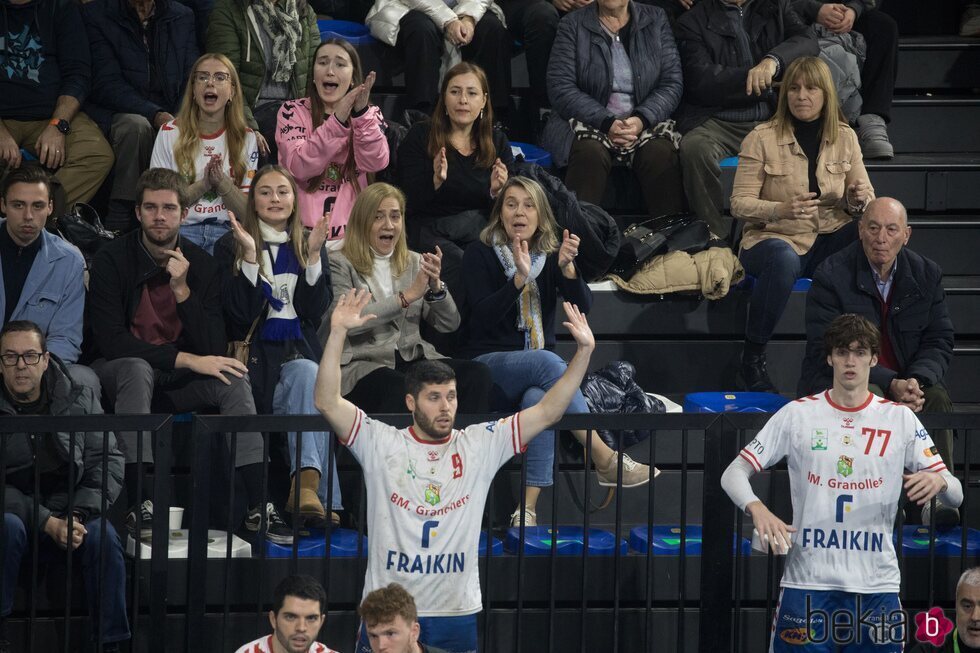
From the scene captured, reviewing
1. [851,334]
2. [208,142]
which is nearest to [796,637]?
[851,334]

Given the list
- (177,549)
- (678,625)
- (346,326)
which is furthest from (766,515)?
(177,549)

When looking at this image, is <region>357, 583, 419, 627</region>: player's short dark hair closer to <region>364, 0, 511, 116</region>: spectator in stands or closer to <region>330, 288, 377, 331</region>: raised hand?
<region>330, 288, 377, 331</region>: raised hand

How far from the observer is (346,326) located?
18.5 ft

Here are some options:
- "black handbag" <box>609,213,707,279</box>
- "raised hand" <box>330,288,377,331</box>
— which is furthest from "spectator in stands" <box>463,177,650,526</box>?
"raised hand" <box>330,288,377,331</box>

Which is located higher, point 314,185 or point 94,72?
point 94,72

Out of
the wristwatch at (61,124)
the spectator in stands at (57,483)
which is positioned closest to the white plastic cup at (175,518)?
the spectator in stands at (57,483)

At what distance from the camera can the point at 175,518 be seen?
669 cm

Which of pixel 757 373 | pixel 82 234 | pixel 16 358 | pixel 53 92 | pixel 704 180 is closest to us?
pixel 16 358

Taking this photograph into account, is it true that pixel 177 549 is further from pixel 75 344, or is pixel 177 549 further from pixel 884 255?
pixel 884 255

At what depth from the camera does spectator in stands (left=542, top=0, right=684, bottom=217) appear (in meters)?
8.64

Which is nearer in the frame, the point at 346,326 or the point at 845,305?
the point at 346,326

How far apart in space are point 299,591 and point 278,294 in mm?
1881

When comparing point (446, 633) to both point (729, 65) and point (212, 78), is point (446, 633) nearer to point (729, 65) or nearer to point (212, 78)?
point (212, 78)

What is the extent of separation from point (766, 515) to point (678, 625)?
910 millimetres
